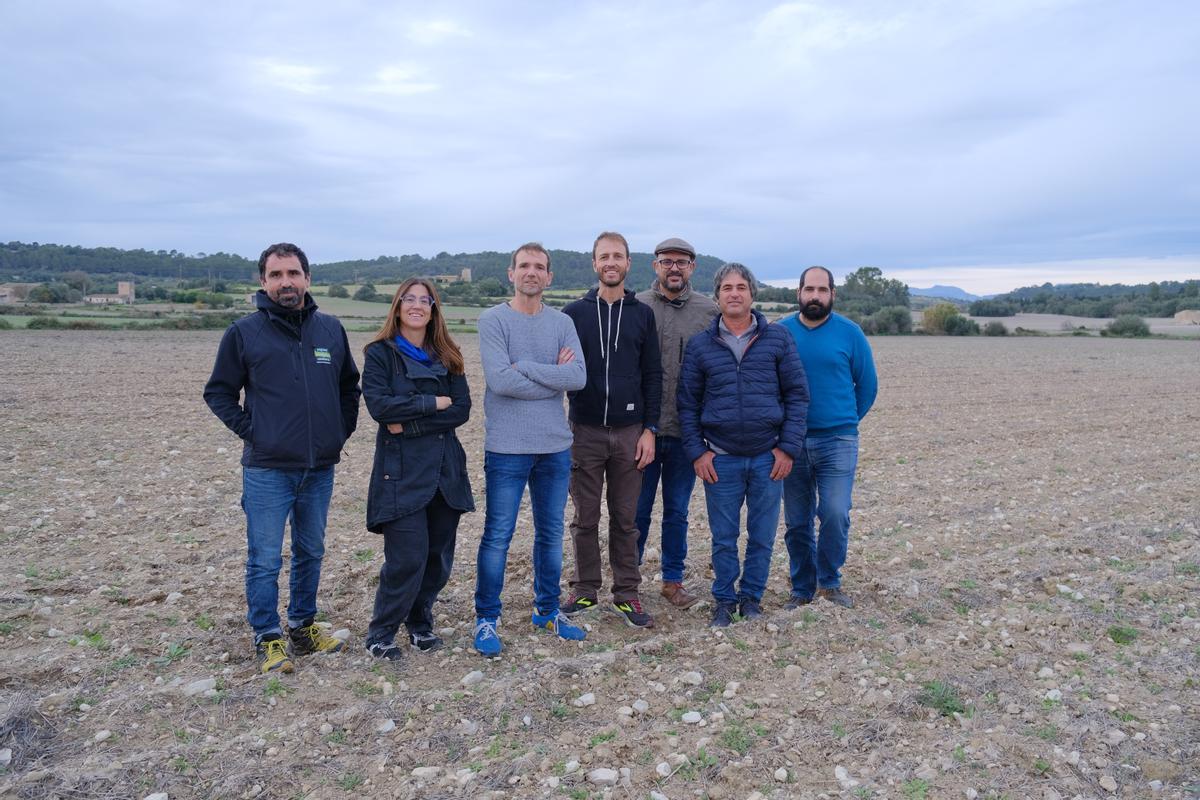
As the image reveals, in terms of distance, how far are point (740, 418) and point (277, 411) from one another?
2.82 m

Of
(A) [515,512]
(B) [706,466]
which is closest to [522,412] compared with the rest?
(A) [515,512]

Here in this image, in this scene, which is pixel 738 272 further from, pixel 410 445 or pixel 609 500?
pixel 410 445

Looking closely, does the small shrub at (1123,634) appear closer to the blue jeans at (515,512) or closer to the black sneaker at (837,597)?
the black sneaker at (837,597)

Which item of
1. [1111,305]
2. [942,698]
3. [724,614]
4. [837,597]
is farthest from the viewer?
[1111,305]

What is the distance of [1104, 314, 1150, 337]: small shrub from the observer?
58.1 meters

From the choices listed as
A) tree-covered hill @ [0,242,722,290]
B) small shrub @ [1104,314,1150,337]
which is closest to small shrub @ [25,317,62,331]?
tree-covered hill @ [0,242,722,290]

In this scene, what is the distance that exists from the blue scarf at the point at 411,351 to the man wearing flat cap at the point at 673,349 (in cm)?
157

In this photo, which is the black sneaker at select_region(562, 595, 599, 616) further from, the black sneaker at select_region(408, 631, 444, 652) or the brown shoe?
the black sneaker at select_region(408, 631, 444, 652)

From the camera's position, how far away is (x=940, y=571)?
6.52 metres

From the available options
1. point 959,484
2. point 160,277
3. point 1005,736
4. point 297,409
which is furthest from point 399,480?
point 160,277

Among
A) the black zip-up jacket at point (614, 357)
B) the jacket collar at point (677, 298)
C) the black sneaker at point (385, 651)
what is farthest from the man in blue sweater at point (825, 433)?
the black sneaker at point (385, 651)

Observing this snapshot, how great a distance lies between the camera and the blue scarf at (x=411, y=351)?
4836 millimetres

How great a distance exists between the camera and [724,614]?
219 inches

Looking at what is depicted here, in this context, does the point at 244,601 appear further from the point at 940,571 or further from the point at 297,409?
the point at 940,571
